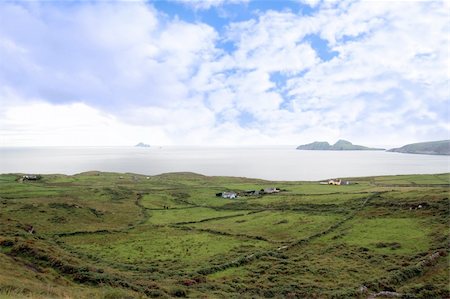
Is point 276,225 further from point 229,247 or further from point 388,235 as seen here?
point 388,235

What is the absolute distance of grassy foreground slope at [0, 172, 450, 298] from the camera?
30641mm

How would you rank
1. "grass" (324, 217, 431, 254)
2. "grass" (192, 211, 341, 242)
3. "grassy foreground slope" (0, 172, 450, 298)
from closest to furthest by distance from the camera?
"grassy foreground slope" (0, 172, 450, 298)
"grass" (324, 217, 431, 254)
"grass" (192, 211, 341, 242)

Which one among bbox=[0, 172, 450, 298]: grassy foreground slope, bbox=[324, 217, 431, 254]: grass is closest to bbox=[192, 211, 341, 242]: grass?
bbox=[0, 172, 450, 298]: grassy foreground slope

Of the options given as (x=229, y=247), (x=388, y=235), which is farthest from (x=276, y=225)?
(x=388, y=235)

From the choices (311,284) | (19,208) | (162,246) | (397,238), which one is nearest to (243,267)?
(311,284)

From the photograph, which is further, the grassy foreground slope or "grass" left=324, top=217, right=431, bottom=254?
"grass" left=324, top=217, right=431, bottom=254

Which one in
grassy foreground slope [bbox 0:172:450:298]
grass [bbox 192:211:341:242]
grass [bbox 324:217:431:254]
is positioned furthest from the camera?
grass [bbox 192:211:341:242]

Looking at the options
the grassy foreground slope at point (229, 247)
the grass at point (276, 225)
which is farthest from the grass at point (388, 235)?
the grass at point (276, 225)

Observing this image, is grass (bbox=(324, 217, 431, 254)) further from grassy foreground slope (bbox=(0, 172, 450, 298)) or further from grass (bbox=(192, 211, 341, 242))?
grass (bbox=(192, 211, 341, 242))

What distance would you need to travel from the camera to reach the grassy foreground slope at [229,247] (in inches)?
1206

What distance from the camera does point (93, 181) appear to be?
125250mm

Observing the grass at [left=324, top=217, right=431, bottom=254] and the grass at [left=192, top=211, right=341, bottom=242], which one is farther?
the grass at [left=192, top=211, right=341, bottom=242]

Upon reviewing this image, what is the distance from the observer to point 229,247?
47.2 m

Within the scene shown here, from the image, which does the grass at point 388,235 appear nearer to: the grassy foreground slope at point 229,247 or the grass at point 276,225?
the grassy foreground slope at point 229,247
